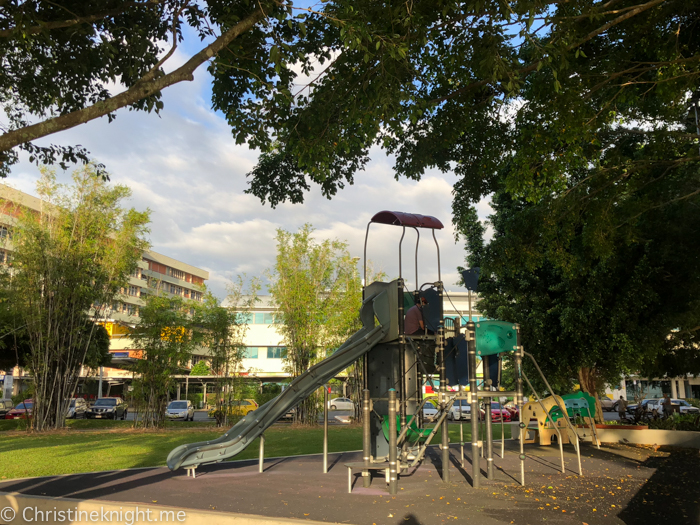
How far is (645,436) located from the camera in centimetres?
1518

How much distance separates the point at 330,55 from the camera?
10.8 metres

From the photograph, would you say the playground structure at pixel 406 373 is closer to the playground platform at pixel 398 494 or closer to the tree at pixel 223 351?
the playground platform at pixel 398 494

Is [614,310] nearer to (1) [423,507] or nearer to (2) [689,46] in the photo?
(2) [689,46]

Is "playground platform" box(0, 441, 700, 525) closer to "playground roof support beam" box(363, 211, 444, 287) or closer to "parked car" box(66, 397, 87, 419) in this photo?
"playground roof support beam" box(363, 211, 444, 287)

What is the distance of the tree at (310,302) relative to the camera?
931 inches

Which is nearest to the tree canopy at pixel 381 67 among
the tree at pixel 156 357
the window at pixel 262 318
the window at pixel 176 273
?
the tree at pixel 156 357

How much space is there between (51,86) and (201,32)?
2852 mm

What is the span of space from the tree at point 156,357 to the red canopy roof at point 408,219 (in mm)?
13362

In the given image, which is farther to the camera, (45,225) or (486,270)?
(45,225)

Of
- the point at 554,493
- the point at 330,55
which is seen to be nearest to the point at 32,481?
the point at 554,493

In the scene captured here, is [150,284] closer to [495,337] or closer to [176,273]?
[176,273]

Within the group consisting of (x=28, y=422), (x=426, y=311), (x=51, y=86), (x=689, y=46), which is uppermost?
(x=689, y=46)

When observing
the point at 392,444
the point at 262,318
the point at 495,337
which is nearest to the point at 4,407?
the point at 262,318

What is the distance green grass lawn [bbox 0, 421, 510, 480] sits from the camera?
10641mm
